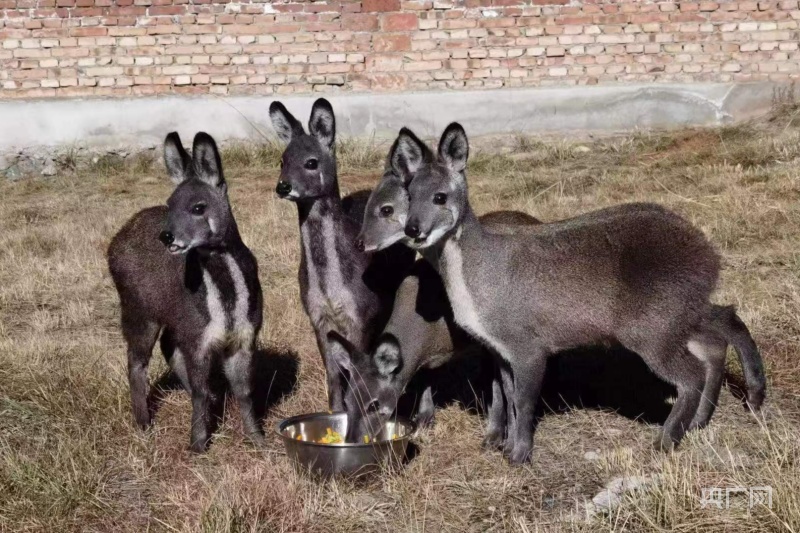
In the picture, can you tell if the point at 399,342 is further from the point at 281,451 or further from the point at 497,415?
the point at 281,451

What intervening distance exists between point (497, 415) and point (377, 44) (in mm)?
10030

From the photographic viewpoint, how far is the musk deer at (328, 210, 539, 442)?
6.03 metres

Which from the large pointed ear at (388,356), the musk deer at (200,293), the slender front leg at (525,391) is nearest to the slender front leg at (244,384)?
the musk deer at (200,293)

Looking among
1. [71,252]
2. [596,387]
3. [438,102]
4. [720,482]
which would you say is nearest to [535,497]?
[720,482]

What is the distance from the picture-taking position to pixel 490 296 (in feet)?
19.6

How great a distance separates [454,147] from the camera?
598 cm

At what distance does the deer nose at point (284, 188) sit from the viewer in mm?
6387

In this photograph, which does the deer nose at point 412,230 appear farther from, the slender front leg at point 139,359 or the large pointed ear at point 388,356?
the slender front leg at point 139,359

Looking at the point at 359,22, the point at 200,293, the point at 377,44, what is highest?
the point at 359,22

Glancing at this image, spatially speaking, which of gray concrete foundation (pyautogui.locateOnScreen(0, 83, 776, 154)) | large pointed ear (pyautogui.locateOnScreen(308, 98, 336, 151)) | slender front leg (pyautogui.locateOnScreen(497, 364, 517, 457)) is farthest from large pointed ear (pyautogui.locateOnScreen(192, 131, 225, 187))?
gray concrete foundation (pyautogui.locateOnScreen(0, 83, 776, 154))

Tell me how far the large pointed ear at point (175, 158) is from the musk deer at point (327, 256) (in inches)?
25.0

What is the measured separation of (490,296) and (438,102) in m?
9.76

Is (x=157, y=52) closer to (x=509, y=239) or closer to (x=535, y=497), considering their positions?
(x=509, y=239)

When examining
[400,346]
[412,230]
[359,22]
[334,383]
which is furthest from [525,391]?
[359,22]
